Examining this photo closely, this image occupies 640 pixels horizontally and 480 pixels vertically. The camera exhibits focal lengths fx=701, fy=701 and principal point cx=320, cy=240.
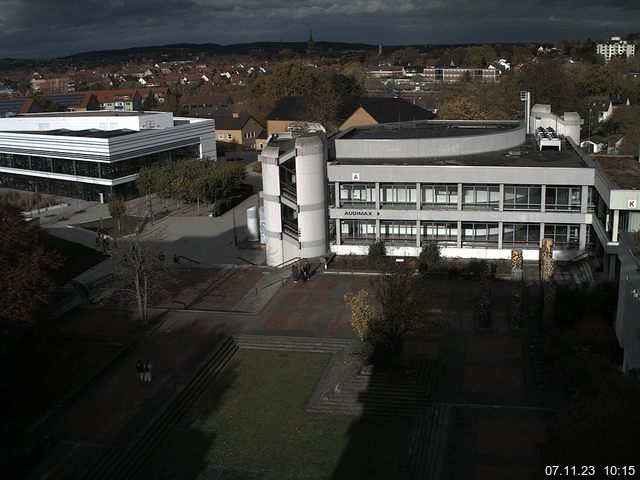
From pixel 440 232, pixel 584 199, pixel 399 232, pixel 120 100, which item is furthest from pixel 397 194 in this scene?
pixel 120 100

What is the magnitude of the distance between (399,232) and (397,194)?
90.7 inches

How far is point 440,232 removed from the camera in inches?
1647

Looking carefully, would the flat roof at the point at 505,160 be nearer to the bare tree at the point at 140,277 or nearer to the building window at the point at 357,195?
the building window at the point at 357,195

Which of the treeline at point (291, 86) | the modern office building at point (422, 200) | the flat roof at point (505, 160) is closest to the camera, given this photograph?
the modern office building at point (422, 200)

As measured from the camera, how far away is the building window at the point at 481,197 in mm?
40500

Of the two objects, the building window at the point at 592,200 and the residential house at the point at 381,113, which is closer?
the building window at the point at 592,200

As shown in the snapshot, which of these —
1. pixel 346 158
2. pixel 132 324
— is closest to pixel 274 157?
pixel 346 158

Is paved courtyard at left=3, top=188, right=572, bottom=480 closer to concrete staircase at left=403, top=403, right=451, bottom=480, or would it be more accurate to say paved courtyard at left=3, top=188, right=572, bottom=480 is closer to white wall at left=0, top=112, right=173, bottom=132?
concrete staircase at left=403, top=403, right=451, bottom=480

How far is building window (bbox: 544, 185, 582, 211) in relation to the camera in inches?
1554

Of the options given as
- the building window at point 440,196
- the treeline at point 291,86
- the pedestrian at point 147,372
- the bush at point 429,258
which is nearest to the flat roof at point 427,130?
the building window at point 440,196

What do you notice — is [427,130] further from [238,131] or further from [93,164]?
[238,131]

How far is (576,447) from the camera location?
555 inches

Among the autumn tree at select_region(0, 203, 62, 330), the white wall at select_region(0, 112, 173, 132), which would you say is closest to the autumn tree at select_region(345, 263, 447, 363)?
the autumn tree at select_region(0, 203, 62, 330)

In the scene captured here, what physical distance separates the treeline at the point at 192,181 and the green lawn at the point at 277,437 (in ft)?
106
